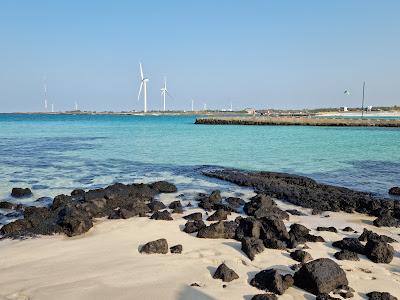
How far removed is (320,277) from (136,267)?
3376 mm

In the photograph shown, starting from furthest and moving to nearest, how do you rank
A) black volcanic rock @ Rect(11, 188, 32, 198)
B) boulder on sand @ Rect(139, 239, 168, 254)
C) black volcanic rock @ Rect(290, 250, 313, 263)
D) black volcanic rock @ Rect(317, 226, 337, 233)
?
black volcanic rock @ Rect(11, 188, 32, 198) < black volcanic rock @ Rect(317, 226, 337, 233) < boulder on sand @ Rect(139, 239, 168, 254) < black volcanic rock @ Rect(290, 250, 313, 263)

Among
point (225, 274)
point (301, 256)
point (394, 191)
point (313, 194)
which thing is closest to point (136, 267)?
point (225, 274)

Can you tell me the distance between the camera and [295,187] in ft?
53.3

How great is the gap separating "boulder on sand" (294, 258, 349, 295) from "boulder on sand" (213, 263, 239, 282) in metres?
1.08

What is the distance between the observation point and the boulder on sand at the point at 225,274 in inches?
277

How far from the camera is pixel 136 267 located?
764 centimetres

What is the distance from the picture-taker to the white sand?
658 centimetres

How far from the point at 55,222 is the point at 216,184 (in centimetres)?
890

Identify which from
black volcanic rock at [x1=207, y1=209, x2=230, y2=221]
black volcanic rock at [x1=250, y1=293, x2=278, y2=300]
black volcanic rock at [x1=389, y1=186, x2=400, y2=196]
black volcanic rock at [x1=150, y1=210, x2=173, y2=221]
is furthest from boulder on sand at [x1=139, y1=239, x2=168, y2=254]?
black volcanic rock at [x1=389, y1=186, x2=400, y2=196]

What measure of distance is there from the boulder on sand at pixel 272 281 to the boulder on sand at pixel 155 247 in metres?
2.32

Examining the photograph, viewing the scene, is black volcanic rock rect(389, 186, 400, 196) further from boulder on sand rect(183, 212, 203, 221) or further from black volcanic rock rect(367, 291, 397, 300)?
black volcanic rock rect(367, 291, 397, 300)

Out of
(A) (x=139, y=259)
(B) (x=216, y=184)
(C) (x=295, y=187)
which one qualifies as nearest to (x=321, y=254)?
(A) (x=139, y=259)

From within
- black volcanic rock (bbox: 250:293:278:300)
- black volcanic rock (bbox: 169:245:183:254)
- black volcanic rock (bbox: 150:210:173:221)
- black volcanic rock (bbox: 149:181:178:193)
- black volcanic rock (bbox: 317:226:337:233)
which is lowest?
black volcanic rock (bbox: 149:181:178:193)

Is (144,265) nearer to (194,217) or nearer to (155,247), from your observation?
(155,247)
